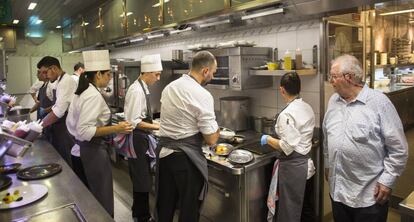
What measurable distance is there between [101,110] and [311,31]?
1.72 m

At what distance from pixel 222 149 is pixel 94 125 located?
95 centimetres

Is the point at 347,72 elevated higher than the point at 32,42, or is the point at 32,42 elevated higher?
the point at 32,42

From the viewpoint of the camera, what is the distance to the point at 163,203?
2.15m

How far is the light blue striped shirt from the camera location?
156cm

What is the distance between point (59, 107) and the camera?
2844 mm

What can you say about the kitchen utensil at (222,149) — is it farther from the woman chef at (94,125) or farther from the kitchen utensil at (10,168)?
the kitchen utensil at (10,168)

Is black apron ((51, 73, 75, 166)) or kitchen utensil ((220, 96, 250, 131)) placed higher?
kitchen utensil ((220, 96, 250, 131))

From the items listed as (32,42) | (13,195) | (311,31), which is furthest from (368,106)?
(32,42)

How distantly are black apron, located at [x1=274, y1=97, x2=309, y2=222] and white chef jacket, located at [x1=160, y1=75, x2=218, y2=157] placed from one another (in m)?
0.54

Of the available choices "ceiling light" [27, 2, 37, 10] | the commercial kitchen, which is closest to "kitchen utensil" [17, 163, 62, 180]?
the commercial kitchen

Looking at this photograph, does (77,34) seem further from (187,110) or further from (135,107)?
(187,110)

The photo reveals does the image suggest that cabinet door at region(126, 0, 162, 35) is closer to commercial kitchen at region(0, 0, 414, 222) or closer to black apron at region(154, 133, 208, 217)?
commercial kitchen at region(0, 0, 414, 222)

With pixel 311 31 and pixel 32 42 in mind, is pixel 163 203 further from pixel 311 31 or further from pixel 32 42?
pixel 32 42

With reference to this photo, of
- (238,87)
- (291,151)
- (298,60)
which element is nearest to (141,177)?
(238,87)
